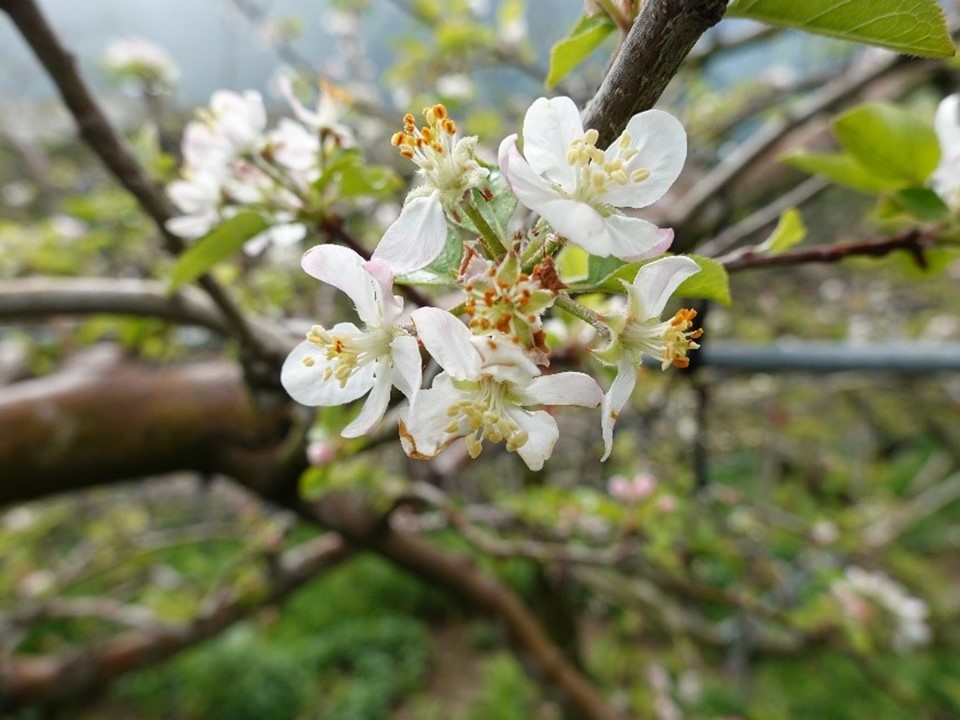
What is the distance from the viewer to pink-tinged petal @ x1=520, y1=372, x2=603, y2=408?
0.34 m

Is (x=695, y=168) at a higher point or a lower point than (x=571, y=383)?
higher

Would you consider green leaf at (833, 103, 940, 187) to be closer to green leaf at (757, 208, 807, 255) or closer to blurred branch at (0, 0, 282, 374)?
green leaf at (757, 208, 807, 255)

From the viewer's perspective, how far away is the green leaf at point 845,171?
23.2 inches

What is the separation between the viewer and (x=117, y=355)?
4.56ft

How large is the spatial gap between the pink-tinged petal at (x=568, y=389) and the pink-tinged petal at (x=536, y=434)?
2 cm

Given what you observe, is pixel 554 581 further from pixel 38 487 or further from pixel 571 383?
pixel 571 383

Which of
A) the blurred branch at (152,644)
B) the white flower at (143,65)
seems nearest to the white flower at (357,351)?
the blurred branch at (152,644)

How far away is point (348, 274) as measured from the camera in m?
0.36

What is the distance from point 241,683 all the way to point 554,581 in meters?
3.31

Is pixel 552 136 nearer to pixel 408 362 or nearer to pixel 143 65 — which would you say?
pixel 408 362

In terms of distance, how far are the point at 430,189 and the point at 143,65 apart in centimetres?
189

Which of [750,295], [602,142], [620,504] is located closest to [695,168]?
[750,295]

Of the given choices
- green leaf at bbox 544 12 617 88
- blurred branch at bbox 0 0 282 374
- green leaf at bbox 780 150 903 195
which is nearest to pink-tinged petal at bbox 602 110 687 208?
green leaf at bbox 544 12 617 88

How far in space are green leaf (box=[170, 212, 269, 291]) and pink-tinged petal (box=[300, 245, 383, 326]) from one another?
208mm
